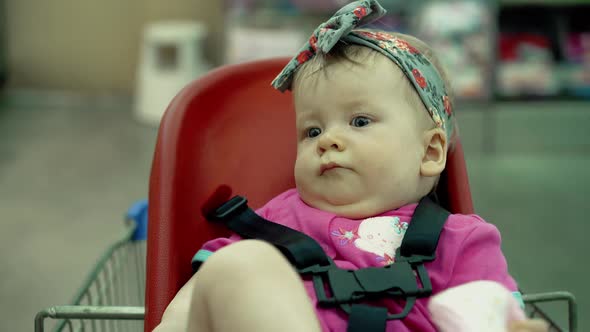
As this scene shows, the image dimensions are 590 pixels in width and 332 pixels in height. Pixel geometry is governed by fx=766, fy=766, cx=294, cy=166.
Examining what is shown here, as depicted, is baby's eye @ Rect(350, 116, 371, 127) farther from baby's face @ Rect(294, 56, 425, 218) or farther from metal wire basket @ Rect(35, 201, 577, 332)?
metal wire basket @ Rect(35, 201, 577, 332)

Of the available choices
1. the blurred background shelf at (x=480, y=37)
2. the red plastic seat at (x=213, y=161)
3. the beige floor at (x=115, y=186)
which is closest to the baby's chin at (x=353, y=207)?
the red plastic seat at (x=213, y=161)

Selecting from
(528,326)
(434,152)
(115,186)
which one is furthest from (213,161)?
(115,186)

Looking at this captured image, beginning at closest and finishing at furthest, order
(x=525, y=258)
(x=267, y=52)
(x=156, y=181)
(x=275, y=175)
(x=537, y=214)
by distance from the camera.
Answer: (x=156, y=181) → (x=275, y=175) → (x=525, y=258) → (x=537, y=214) → (x=267, y=52)

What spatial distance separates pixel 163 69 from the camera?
4.01 m

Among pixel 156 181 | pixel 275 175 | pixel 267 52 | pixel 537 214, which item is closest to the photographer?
pixel 156 181

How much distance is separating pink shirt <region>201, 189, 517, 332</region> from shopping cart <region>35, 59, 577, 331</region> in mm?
98

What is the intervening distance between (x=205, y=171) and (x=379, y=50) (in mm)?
395

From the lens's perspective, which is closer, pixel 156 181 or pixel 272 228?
pixel 272 228

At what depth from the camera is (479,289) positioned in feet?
3.07

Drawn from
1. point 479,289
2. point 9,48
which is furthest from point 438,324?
point 9,48

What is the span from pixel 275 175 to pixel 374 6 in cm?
39

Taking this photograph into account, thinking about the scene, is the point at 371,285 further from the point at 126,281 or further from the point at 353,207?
the point at 126,281

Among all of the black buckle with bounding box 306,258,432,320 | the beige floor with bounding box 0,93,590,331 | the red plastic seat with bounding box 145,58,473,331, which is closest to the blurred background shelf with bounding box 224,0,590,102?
the beige floor with bounding box 0,93,590,331

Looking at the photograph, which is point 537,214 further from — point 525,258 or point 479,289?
point 479,289
